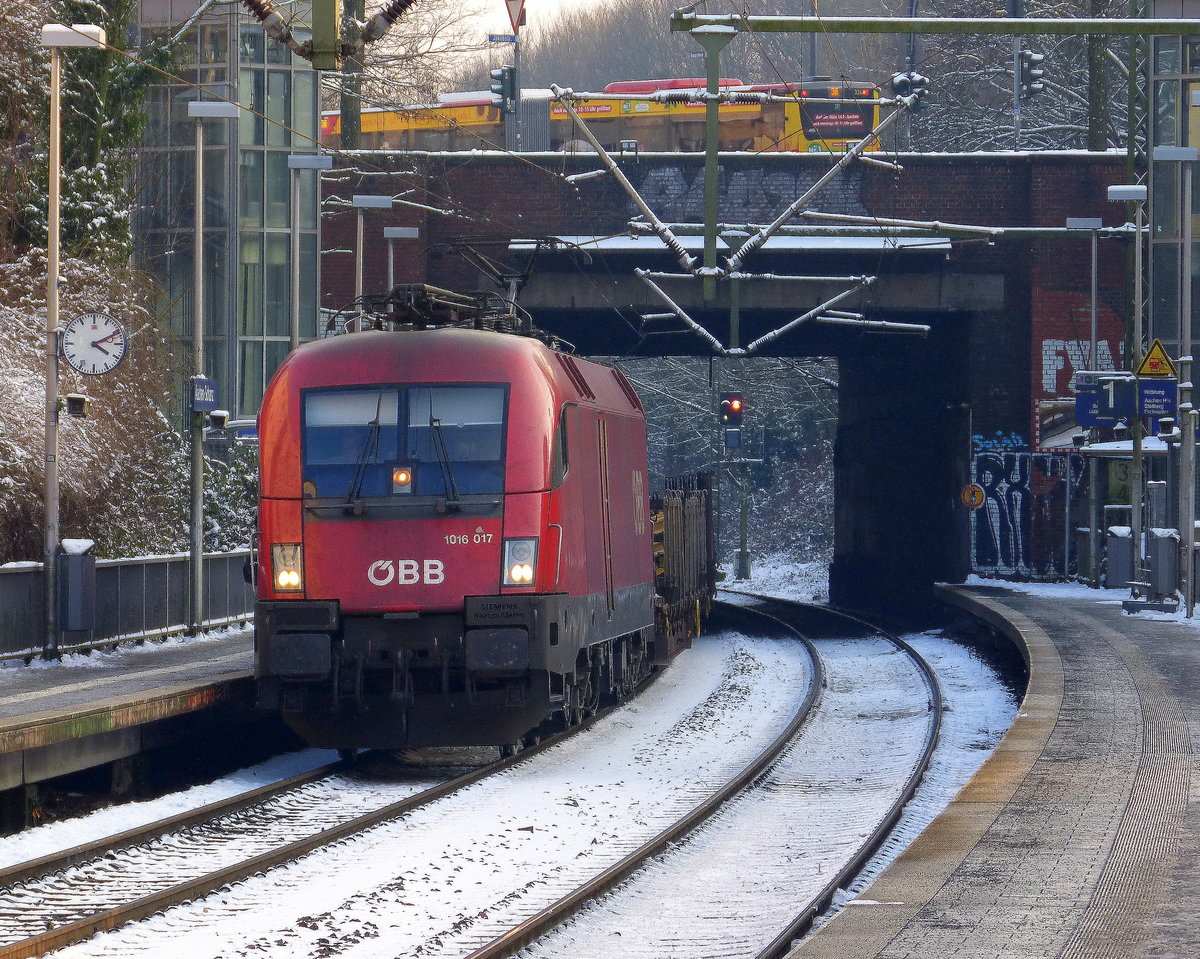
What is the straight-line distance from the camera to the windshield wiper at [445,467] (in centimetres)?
1318

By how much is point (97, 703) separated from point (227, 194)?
2014cm

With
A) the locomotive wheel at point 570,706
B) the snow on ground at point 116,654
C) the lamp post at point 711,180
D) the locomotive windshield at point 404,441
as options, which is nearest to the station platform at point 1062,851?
the locomotive wheel at point 570,706

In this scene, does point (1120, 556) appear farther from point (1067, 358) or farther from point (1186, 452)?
point (1067, 358)

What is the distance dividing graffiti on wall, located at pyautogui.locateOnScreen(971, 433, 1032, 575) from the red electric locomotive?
20.3 m

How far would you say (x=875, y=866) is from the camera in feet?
33.8

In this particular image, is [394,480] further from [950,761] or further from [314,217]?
[314,217]

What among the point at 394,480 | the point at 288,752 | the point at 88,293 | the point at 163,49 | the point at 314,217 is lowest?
the point at 288,752

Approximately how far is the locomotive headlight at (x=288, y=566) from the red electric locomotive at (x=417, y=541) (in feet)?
0.05

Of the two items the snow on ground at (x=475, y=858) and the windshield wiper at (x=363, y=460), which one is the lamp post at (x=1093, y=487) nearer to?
the snow on ground at (x=475, y=858)

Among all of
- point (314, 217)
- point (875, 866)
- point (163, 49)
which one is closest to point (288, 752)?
point (875, 866)

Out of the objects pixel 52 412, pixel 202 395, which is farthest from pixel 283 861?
pixel 202 395

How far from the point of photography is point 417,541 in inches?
518

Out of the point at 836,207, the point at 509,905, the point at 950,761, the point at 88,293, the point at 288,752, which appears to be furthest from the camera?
the point at 836,207

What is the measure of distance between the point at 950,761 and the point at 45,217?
14.3 m
